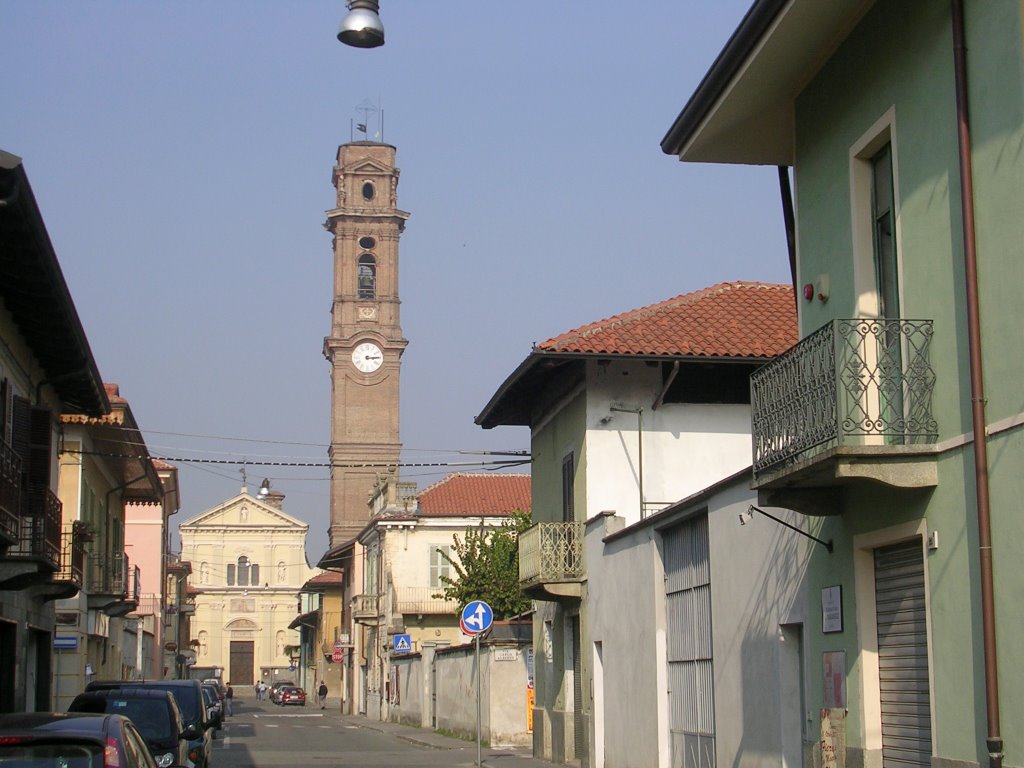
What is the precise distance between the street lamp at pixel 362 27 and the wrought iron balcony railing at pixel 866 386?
413cm

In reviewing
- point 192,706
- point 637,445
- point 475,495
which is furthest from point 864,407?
point 475,495

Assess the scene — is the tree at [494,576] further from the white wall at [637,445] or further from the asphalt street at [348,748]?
the white wall at [637,445]

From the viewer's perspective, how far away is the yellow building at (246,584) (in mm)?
106250

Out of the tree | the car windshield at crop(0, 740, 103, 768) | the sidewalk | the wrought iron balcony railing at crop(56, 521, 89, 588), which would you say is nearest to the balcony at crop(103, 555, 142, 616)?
the wrought iron balcony railing at crop(56, 521, 89, 588)

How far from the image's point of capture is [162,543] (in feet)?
184

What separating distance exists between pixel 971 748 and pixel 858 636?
6.75 feet

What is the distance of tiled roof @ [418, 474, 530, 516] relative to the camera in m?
58.0

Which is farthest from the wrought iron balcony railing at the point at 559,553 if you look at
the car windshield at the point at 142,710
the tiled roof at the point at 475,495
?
the tiled roof at the point at 475,495

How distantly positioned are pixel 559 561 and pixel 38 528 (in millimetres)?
8544

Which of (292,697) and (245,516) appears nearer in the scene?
(292,697)

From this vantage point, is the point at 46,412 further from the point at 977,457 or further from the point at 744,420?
the point at 977,457

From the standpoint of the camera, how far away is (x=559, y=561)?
23969 mm

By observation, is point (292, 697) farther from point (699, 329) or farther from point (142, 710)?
point (142, 710)

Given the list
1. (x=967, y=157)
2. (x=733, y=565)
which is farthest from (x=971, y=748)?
(x=733, y=565)
